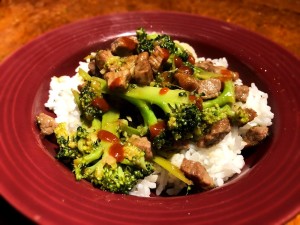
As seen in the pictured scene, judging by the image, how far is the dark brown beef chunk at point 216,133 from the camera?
2.85 metres

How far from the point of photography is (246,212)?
2.24 metres

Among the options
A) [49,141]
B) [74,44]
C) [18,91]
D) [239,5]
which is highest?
[239,5]

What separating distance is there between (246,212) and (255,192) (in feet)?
0.64

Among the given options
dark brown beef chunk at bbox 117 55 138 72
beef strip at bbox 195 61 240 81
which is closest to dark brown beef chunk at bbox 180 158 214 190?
dark brown beef chunk at bbox 117 55 138 72

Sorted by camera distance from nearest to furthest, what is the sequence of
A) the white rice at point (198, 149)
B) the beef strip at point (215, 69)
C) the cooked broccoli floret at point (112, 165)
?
the cooked broccoli floret at point (112, 165) → the white rice at point (198, 149) → the beef strip at point (215, 69)

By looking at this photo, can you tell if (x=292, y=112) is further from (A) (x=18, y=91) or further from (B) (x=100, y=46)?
(A) (x=18, y=91)

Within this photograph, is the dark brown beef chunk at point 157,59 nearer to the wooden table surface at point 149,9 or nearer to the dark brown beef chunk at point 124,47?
the dark brown beef chunk at point 124,47

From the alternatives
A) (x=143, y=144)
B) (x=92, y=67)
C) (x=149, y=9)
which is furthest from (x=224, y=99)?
(x=149, y=9)

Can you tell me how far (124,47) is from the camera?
3.17m

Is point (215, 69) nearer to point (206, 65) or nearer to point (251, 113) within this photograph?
point (206, 65)

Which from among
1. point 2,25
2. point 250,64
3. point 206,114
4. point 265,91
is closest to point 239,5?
point 250,64

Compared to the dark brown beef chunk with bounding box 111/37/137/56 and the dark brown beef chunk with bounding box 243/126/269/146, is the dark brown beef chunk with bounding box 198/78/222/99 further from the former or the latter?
the dark brown beef chunk with bounding box 111/37/137/56

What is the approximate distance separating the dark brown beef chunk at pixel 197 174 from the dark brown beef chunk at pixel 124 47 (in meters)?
1.07

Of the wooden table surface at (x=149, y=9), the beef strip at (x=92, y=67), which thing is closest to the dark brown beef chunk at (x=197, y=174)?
the beef strip at (x=92, y=67)
